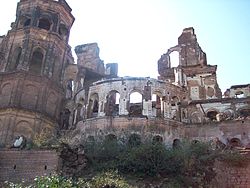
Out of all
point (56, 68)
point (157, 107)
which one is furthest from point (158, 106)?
point (56, 68)

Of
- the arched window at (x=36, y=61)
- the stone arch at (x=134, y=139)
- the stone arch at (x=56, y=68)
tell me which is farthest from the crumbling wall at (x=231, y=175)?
the arched window at (x=36, y=61)

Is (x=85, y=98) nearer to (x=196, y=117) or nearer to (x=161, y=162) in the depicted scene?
(x=196, y=117)

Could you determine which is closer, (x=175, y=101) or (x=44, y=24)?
(x=175, y=101)

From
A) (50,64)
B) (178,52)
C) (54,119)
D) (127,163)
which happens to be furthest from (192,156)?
(178,52)

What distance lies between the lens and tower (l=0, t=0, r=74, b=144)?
2626 centimetres

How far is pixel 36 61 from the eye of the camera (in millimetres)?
30344

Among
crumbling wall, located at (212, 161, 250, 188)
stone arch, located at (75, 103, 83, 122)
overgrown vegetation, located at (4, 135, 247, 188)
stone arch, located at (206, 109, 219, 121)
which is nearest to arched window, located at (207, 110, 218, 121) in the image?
stone arch, located at (206, 109, 219, 121)

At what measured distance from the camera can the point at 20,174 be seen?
16.9 metres

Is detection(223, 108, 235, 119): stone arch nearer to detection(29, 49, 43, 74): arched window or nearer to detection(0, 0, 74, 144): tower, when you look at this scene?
detection(0, 0, 74, 144): tower

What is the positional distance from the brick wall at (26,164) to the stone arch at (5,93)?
10.1 m

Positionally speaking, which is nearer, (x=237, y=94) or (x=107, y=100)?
(x=107, y=100)

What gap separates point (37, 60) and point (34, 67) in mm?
672

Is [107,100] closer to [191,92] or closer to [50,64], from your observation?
[50,64]

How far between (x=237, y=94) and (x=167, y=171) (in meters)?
20.0
